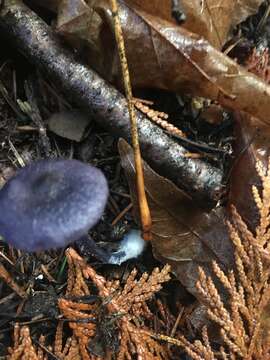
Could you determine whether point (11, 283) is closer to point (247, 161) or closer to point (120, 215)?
point (120, 215)

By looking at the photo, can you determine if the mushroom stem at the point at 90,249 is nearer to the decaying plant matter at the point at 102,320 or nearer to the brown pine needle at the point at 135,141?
the decaying plant matter at the point at 102,320

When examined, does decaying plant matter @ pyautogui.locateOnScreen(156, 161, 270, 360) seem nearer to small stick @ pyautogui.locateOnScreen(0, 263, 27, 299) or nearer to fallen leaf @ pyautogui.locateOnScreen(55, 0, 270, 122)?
fallen leaf @ pyautogui.locateOnScreen(55, 0, 270, 122)

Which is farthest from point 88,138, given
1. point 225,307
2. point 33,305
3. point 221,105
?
point 225,307

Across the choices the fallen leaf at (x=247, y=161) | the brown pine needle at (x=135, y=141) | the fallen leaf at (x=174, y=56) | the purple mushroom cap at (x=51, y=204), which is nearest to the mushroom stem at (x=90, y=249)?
the brown pine needle at (x=135, y=141)

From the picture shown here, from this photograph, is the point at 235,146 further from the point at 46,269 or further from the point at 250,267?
the point at 46,269

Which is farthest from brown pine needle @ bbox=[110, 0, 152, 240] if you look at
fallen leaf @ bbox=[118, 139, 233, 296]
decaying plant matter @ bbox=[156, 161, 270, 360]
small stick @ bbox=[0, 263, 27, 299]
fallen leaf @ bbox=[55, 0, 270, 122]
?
small stick @ bbox=[0, 263, 27, 299]

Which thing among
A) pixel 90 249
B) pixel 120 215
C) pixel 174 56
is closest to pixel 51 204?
pixel 90 249
